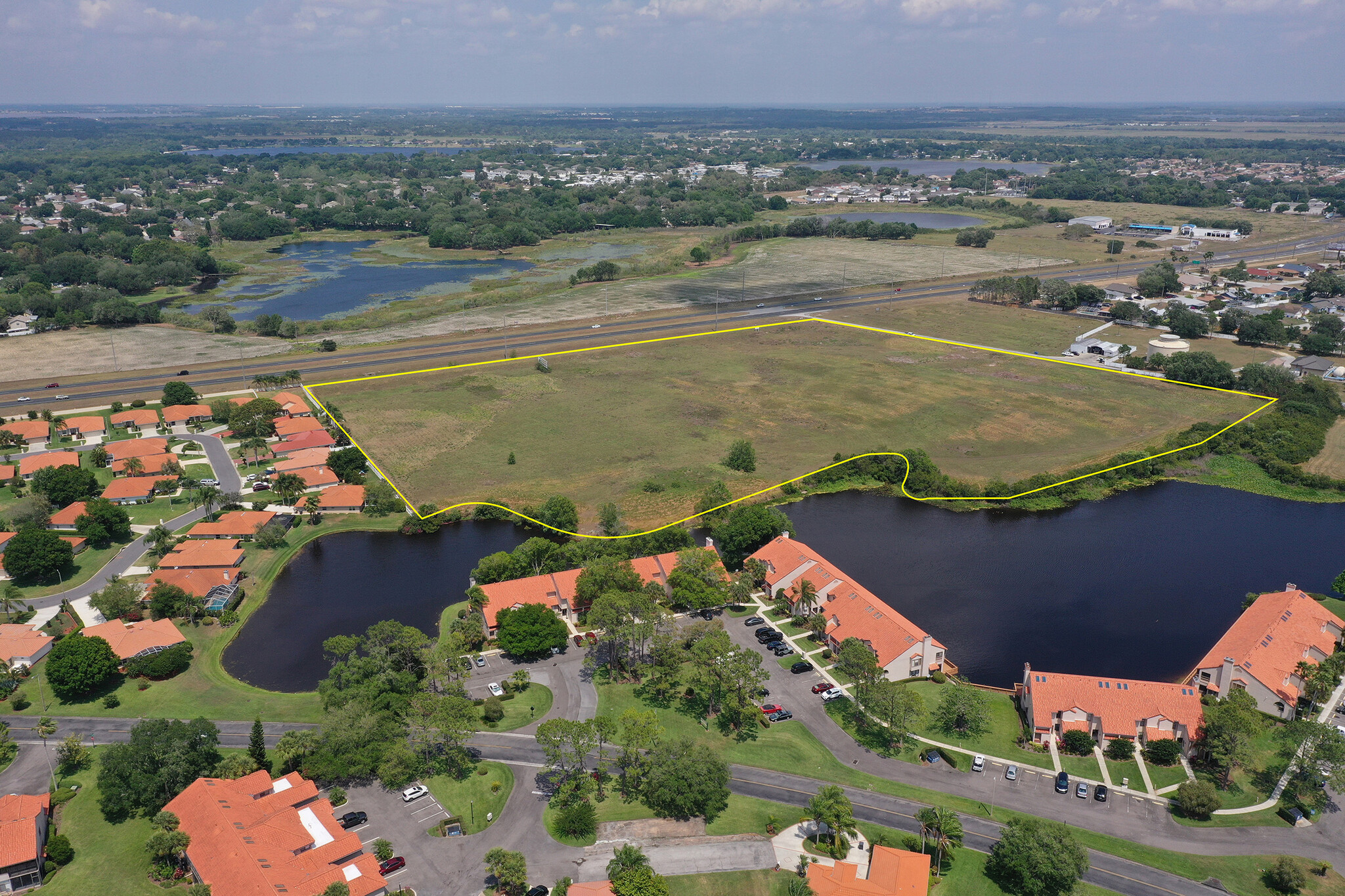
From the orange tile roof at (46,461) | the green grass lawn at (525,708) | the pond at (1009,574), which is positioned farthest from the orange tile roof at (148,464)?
the green grass lawn at (525,708)

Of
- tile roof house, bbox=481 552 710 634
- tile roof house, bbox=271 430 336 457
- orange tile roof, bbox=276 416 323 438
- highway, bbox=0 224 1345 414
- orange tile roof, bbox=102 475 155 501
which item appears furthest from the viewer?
highway, bbox=0 224 1345 414

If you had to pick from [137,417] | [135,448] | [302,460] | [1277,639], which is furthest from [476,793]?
[137,417]

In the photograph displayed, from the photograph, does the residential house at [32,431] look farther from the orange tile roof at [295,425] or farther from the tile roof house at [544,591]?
the tile roof house at [544,591]

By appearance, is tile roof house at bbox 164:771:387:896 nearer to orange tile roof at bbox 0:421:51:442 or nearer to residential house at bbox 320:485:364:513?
residential house at bbox 320:485:364:513

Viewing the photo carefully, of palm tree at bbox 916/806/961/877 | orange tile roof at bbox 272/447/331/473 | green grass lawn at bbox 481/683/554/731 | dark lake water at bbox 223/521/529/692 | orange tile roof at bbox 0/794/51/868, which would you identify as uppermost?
orange tile roof at bbox 272/447/331/473

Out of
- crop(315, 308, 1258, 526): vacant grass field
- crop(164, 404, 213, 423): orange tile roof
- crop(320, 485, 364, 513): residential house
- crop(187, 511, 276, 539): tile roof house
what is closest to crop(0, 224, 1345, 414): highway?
crop(315, 308, 1258, 526): vacant grass field
